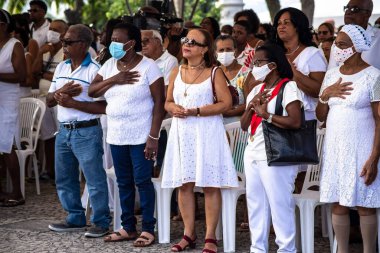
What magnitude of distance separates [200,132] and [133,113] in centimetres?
66

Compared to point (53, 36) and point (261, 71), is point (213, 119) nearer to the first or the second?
point (261, 71)

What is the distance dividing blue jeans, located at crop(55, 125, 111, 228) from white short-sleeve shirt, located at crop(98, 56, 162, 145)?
426 mm

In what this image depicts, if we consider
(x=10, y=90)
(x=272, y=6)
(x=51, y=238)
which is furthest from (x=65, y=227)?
(x=272, y=6)

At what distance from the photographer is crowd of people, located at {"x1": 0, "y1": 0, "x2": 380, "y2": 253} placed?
629 centimetres

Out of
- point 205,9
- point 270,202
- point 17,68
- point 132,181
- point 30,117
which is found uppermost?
point 205,9

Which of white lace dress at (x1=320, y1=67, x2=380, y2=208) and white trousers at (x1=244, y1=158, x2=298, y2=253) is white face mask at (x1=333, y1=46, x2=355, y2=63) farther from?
white trousers at (x1=244, y1=158, x2=298, y2=253)

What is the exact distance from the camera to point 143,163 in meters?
7.33

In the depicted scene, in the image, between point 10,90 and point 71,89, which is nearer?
point 71,89

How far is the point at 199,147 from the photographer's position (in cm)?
698

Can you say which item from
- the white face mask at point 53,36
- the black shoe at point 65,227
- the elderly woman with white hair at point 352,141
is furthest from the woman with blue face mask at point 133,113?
the white face mask at point 53,36

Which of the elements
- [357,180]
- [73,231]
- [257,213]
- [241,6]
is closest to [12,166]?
[73,231]

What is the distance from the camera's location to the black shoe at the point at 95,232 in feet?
25.5

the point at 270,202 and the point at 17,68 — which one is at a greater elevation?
the point at 17,68

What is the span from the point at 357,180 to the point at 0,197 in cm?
474
